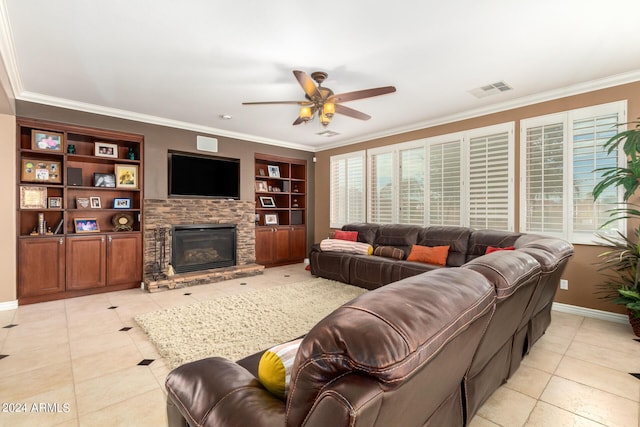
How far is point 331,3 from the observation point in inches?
85.7

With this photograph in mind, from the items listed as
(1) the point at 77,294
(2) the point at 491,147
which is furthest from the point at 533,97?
(1) the point at 77,294

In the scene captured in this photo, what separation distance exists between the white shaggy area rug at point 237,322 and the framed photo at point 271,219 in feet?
7.82

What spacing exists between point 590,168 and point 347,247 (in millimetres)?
3285

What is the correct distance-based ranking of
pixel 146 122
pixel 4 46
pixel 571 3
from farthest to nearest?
1. pixel 146 122
2. pixel 4 46
3. pixel 571 3

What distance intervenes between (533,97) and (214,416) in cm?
470

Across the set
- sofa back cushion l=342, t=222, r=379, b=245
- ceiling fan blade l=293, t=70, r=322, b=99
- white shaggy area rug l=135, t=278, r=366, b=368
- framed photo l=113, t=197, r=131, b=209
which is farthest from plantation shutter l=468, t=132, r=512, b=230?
framed photo l=113, t=197, r=131, b=209

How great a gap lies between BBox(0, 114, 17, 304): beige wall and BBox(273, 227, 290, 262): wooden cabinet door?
3.93 m

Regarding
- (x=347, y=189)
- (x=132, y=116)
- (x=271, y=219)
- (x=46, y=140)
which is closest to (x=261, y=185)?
(x=271, y=219)

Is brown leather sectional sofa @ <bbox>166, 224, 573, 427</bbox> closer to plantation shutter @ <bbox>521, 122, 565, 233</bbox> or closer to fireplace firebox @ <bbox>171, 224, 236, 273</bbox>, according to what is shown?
plantation shutter @ <bbox>521, 122, 565, 233</bbox>

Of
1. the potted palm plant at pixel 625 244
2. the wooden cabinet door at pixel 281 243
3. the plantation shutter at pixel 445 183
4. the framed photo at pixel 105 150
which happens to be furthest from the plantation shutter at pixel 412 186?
the framed photo at pixel 105 150

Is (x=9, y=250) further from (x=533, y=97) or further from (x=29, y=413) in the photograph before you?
(x=533, y=97)

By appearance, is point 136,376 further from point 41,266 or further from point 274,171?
point 274,171

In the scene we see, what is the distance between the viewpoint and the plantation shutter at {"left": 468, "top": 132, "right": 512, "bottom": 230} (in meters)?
4.20

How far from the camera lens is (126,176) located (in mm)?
4746
